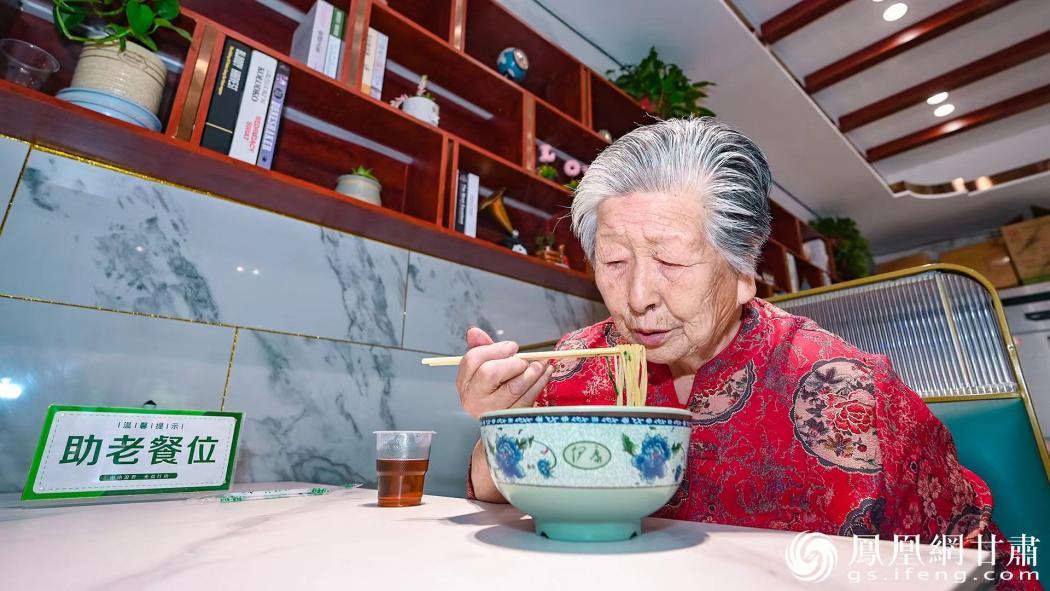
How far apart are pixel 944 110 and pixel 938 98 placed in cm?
25

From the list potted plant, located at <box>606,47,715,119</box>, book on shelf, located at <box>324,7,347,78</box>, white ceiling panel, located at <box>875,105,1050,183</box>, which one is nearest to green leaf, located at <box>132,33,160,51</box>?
book on shelf, located at <box>324,7,347,78</box>

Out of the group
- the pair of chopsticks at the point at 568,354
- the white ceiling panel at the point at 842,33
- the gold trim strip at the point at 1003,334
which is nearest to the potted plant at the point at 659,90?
the white ceiling panel at the point at 842,33

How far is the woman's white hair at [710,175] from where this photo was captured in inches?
39.4

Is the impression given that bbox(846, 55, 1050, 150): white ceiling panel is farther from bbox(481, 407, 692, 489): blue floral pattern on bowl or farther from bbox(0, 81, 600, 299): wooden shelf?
bbox(481, 407, 692, 489): blue floral pattern on bowl

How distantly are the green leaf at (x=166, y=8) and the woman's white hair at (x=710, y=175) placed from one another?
1256mm

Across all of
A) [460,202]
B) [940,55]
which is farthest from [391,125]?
[940,55]

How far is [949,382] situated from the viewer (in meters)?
1.26

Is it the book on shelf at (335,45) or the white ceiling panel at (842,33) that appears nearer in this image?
the book on shelf at (335,45)

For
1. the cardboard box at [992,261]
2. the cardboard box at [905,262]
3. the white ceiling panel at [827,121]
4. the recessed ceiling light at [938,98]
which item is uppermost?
the recessed ceiling light at [938,98]

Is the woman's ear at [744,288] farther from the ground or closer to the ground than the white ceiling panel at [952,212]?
closer to the ground

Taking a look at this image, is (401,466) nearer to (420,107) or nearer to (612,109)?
(420,107)

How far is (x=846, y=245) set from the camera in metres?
5.04

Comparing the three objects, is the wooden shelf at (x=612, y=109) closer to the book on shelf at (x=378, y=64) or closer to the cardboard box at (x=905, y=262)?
the book on shelf at (x=378, y=64)

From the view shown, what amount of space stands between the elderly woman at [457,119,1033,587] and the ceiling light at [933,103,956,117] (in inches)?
164
